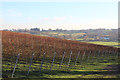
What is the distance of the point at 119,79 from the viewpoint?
19.5m

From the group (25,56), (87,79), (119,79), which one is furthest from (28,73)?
(25,56)

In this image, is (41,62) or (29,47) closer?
(41,62)

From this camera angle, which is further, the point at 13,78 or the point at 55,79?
the point at 55,79

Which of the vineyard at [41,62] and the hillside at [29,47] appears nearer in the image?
the vineyard at [41,62]

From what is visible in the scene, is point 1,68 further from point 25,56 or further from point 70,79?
point 25,56

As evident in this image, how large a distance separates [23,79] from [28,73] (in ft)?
7.54

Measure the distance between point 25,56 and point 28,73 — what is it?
9.68m

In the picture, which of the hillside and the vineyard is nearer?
the vineyard

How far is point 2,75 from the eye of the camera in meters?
16.5

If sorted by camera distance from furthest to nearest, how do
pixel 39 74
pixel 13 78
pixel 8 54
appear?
pixel 8 54, pixel 39 74, pixel 13 78

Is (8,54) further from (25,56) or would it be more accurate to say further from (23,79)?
(23,79)

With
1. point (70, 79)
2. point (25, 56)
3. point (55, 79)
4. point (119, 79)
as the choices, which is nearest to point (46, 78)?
point (55, 79)

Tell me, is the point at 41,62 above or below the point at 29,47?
below

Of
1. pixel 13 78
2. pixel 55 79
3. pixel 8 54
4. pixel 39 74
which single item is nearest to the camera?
pixel 13 78
